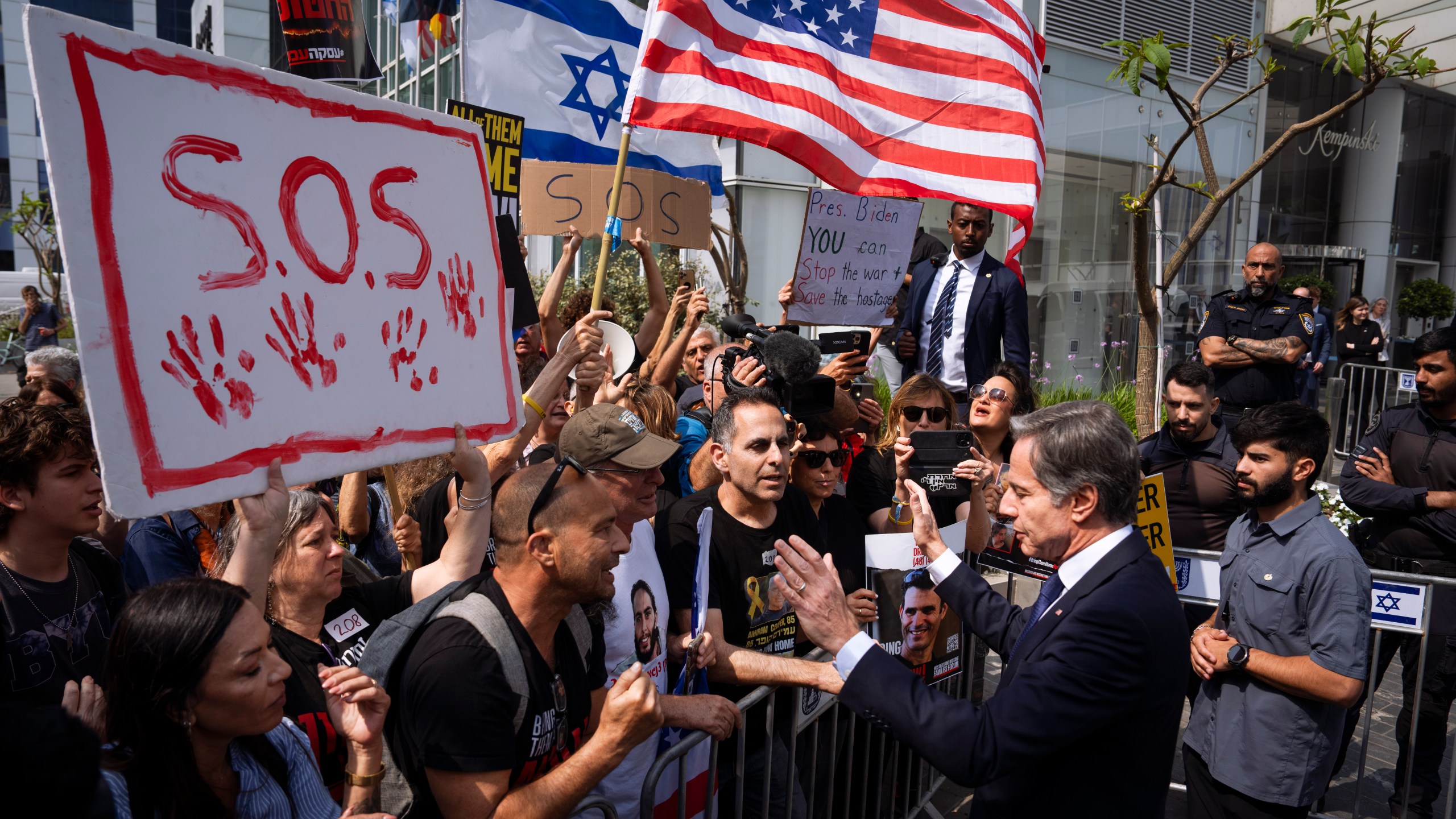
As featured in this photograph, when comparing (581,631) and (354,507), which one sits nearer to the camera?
(581,631)

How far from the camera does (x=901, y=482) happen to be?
12.2ft

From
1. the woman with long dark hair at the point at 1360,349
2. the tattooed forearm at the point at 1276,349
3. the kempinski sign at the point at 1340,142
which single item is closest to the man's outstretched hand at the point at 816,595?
the tattooed forearm at the point at 1276,349

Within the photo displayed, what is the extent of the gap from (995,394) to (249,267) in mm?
3690

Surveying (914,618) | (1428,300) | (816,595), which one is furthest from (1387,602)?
(1428,300)

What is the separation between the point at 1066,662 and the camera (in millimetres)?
2199

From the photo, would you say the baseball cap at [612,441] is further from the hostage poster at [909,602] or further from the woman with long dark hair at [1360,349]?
the woman with long dark hair at [1360,349]

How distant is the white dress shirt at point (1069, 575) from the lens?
232 cm

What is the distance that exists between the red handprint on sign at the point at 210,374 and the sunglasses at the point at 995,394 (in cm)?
368

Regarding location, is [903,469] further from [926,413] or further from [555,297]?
[555,297]

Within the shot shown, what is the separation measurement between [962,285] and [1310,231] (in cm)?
1881

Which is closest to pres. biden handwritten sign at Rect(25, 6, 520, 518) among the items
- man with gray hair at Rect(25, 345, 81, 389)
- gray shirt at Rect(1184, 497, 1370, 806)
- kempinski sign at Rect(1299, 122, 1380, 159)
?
gray shirt at Rect(1184, 497, 1370, 806)

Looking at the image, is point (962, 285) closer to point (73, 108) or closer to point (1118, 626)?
point (1118, 626)

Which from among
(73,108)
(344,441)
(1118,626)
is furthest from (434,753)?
(1118,626)

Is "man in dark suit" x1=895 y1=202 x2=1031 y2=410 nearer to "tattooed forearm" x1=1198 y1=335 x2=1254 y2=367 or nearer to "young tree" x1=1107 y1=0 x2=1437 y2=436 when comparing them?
"young tree" x1=1107 y1=0 x2=1437 y2=436
